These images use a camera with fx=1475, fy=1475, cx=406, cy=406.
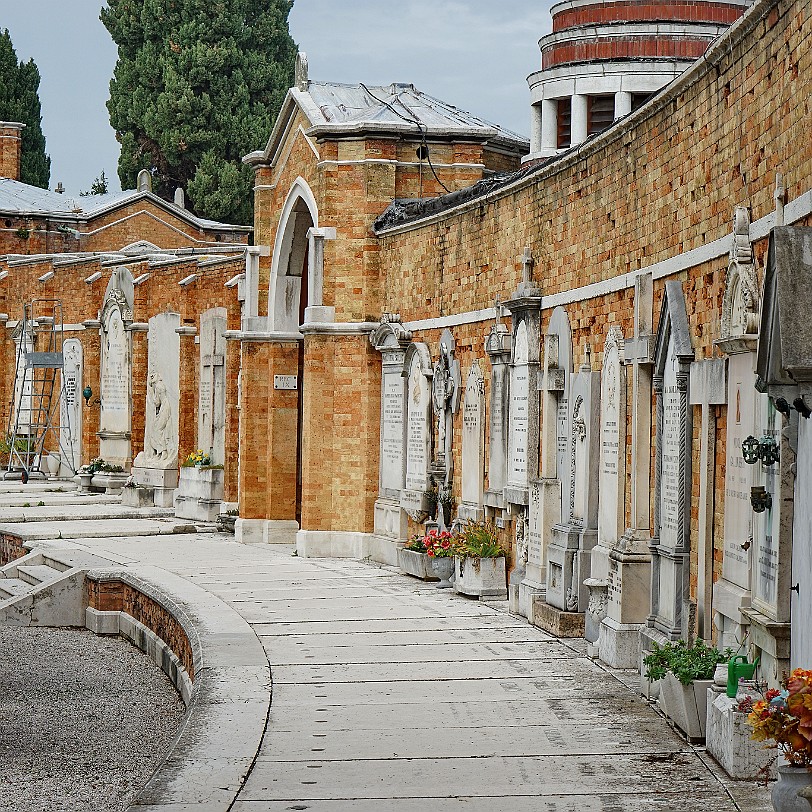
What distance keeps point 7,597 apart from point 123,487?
8.84 meters

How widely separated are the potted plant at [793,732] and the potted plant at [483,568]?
7619mm

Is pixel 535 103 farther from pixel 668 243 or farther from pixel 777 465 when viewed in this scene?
pixel 777 465

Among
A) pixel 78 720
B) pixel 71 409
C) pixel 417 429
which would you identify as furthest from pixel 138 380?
pixel 78 720

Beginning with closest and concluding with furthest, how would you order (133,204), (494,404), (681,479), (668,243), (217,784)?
(217,784) < (681,479) < (668,243) < (494,404) < (133,204)

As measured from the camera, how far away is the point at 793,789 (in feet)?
17.3

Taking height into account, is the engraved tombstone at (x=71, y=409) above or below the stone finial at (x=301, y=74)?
below

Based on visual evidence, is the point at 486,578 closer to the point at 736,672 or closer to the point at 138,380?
the point at 736,672

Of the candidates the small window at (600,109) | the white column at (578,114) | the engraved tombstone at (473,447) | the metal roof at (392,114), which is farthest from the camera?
the small window at (600,109)

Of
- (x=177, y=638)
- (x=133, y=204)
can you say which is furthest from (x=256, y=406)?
(x=133, y=204)

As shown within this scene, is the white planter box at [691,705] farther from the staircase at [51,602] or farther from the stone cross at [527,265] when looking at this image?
the staircase at [51,602]

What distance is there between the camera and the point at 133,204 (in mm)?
37750

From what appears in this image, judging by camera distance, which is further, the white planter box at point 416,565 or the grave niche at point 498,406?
the white planter box at point 416,565

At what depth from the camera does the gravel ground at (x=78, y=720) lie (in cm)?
822

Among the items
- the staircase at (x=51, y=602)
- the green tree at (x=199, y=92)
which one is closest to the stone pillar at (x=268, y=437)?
the staircase at (x=51, y=602)
